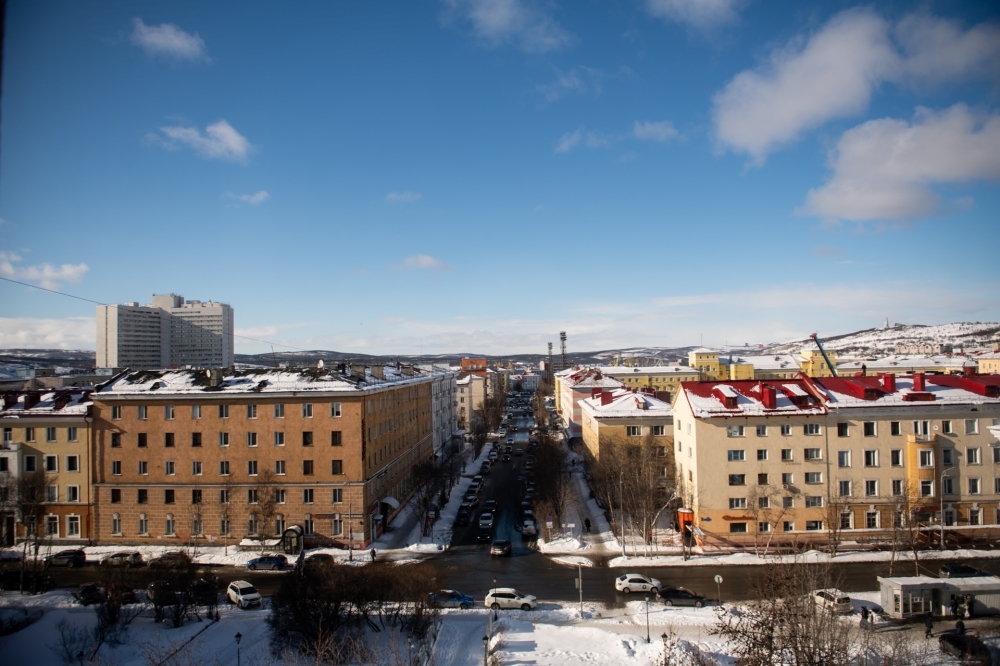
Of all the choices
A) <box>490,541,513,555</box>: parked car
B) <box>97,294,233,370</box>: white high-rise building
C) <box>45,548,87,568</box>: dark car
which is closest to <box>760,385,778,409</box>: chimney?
<box>490,541,513,555</box>: parked car

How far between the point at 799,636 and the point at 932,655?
923 cm

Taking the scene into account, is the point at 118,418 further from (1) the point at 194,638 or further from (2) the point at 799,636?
(2) the point at 799,636

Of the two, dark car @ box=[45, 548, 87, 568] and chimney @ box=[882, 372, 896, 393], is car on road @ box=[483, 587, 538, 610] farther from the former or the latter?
chimney @ box=[882, 372, 896, 393]

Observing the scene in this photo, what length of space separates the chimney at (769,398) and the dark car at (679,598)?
13.2 metres

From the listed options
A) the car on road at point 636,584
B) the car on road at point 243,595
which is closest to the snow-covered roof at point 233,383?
the car on road at point 243,595

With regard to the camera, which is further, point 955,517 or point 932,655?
point 955,517

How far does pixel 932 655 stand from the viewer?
19875 mm

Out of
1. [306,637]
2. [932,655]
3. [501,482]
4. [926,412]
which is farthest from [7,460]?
[926,412]

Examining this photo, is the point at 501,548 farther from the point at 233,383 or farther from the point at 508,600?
the point at 233,383

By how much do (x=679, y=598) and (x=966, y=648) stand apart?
32.1 feet

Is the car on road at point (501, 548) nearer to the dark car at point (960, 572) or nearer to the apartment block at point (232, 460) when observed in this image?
the apartment block at point (232, 460)

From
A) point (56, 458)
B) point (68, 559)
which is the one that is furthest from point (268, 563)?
point (56, 458)

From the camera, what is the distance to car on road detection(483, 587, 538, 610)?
25653mm

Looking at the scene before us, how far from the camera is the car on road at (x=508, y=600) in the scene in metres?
25.7
